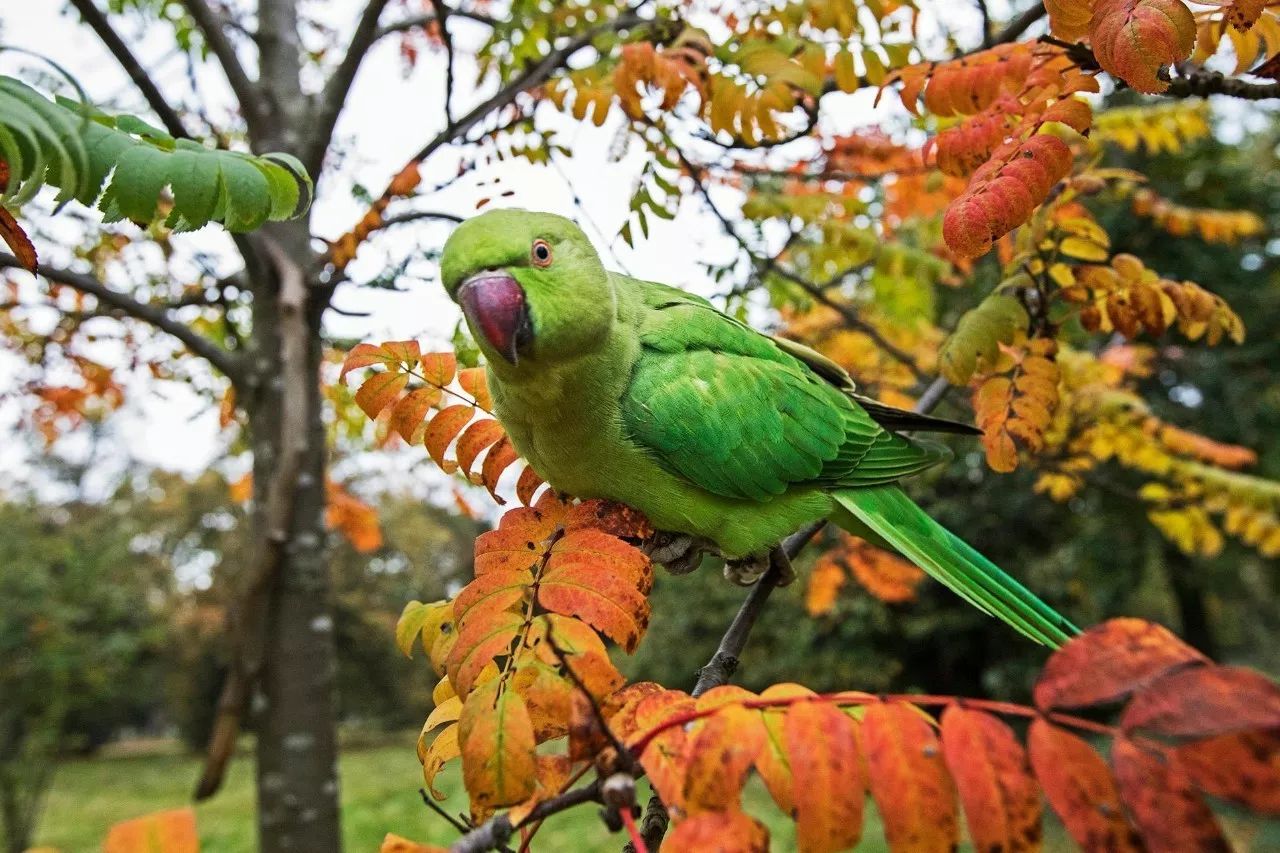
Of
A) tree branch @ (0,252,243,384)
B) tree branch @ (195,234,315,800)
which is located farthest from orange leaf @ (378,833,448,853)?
tree branch @ (0,252,243,384)

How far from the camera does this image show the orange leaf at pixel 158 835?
776mm

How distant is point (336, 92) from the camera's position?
→ 3.30m

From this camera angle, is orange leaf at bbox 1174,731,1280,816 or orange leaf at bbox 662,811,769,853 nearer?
orange leaf at bbox 1174,731,1280,816

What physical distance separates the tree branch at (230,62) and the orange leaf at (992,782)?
11.7 ft

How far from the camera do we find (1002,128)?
1624mm

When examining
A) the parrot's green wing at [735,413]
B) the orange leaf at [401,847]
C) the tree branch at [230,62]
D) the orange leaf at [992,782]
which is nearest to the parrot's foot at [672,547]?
the parrot's green wing at [735,413]

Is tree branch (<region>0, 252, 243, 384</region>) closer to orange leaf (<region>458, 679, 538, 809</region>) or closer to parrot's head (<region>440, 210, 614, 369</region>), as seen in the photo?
parrot's head (<region>440, 210, 614, 369</region>)

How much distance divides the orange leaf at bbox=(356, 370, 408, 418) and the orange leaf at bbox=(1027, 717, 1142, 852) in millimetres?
1236

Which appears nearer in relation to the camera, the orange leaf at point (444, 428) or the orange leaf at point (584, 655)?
the orange leaf at point (584, 655)

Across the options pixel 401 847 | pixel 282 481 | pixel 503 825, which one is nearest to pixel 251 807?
pixel 282 481

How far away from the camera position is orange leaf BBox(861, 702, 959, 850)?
29.0 inches

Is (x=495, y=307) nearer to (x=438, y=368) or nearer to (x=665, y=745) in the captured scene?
(x=438, y=368)

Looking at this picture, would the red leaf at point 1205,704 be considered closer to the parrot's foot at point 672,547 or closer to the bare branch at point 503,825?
the bare branch at point 503,825

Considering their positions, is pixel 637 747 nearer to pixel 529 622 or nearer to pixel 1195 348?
pixel 529 622
